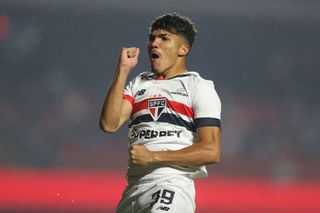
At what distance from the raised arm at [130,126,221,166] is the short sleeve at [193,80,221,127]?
0.10ft

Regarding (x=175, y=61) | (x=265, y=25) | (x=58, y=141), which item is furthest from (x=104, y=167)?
(x=175, y=61)

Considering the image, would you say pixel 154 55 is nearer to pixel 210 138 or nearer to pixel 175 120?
pixel 175 120

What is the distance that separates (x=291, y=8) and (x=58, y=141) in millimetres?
1843

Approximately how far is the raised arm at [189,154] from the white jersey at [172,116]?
0.17 feet

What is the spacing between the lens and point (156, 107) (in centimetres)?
254

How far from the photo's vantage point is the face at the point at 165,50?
2.64m

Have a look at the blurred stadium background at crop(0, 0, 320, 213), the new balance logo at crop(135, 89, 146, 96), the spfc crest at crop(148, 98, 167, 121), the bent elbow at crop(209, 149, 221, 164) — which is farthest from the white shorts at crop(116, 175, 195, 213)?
the blurred stadium background at crop(0, 0, 320, 213)

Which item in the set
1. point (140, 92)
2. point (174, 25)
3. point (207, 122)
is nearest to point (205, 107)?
point (207, 122)

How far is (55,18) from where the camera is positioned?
4.85 metres

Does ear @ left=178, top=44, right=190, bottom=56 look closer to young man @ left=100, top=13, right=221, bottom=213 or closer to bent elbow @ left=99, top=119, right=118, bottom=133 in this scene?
young man @ left=100, top=13, right=221, bottom=213

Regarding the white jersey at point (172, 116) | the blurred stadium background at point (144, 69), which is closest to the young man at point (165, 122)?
the white jersey at point (172, 116)

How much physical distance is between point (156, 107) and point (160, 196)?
1.12 ft

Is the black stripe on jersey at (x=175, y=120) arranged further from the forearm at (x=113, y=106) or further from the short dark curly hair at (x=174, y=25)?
the short dark curly hair at (x=174, y=25)

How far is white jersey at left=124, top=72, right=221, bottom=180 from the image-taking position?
247 cm
